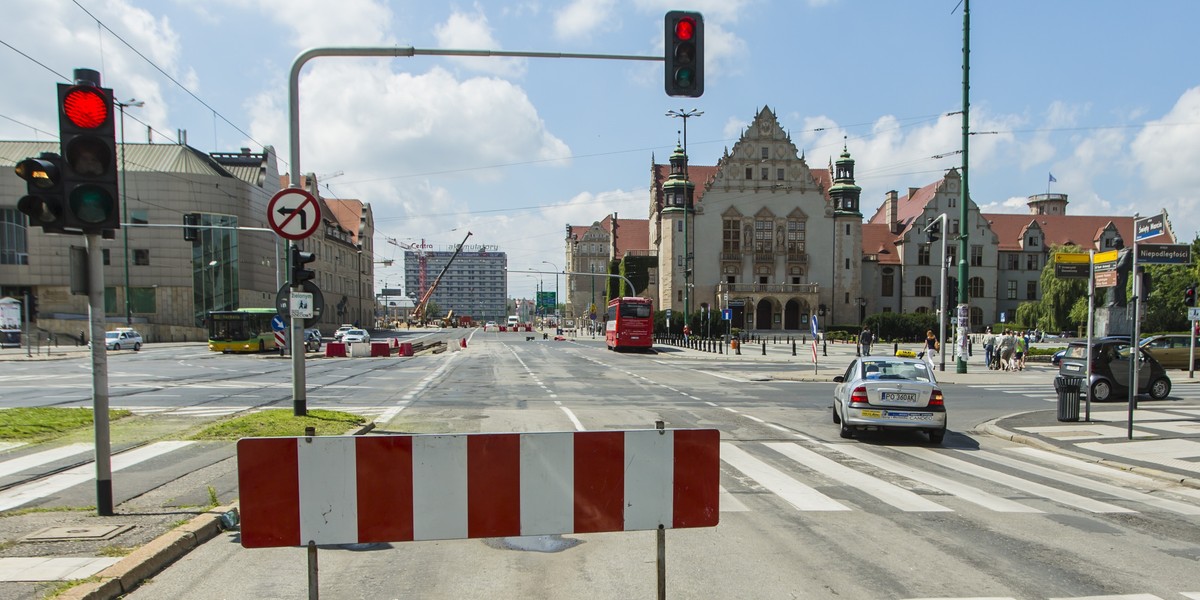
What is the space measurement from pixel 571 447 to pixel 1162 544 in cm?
540

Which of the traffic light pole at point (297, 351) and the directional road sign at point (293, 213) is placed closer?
the directional road sign at point (293, 213)

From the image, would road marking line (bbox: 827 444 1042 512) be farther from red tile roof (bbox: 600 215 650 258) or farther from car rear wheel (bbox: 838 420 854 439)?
red tile roof (bbox: 600 215 650 258)

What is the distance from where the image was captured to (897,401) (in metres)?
11.6

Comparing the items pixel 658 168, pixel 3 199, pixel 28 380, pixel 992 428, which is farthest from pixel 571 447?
pixel 658 168

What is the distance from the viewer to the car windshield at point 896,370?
472 inches

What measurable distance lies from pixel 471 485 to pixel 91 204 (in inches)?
169

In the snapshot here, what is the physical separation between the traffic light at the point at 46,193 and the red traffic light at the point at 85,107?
35 centimetres

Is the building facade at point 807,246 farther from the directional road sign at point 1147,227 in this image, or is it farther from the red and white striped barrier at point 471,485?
the red and white striped barrier at point 471,485

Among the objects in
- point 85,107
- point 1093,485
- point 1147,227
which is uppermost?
point 85,107

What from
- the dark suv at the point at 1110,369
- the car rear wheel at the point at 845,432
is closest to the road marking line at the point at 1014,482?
the car rear wheel at the point at 845,432

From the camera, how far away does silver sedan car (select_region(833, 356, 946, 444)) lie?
1153 cm

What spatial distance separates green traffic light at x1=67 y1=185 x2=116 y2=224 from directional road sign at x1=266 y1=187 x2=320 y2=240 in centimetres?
376

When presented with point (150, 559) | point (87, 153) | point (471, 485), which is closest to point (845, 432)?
point (471, 485)

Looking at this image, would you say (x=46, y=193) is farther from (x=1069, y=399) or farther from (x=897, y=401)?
(x=1069, y=399)
